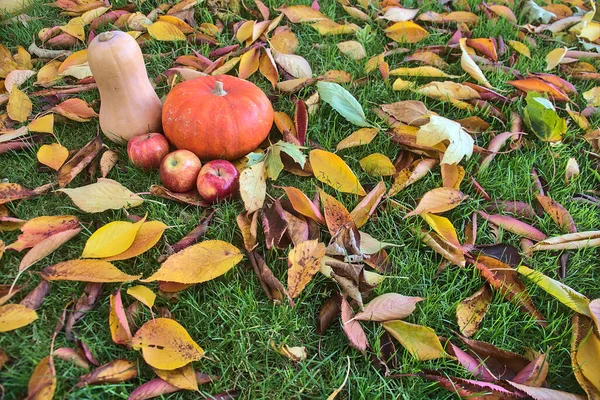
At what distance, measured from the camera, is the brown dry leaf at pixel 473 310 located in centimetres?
147

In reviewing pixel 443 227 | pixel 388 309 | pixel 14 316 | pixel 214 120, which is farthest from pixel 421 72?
pixel 14 316

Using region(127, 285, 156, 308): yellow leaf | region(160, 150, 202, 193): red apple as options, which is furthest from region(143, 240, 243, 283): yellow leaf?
region(160, 150, 202, 193): red apple

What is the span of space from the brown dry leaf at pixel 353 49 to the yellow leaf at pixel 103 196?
1.35m

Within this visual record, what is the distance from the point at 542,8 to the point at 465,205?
1.78m

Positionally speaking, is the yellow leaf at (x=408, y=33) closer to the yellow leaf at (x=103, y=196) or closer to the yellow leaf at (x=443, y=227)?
the yellow leaf at (x=443, y=227)

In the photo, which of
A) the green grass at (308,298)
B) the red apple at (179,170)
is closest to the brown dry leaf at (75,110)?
the green grass at (308,298)

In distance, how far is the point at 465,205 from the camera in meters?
1.84

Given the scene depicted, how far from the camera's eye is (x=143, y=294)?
1446mm

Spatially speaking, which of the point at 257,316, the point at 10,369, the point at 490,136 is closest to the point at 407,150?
the point at 490,136

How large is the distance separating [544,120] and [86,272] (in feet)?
6.14

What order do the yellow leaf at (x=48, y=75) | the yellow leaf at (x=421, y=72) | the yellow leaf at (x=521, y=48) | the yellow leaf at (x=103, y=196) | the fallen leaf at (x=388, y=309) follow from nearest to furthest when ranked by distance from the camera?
the fallen leaf at (x=388, y=309), the yellow leaf at (x=103, y=196), the yellow leaf at (x=48, y=75), the yellow leaf at (x=421, y=72), the yellow leaf at (x=521, y=48)

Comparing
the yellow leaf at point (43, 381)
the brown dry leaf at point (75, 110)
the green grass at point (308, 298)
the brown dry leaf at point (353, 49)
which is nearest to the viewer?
the yellow leaf at point (43, 381)

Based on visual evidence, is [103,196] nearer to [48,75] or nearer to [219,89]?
[219,89]

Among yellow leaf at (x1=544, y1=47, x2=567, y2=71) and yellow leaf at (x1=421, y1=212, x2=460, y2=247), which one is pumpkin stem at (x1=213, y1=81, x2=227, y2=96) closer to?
yellow leaf at (x1=421, y1=212, x2=460, y2=247)
